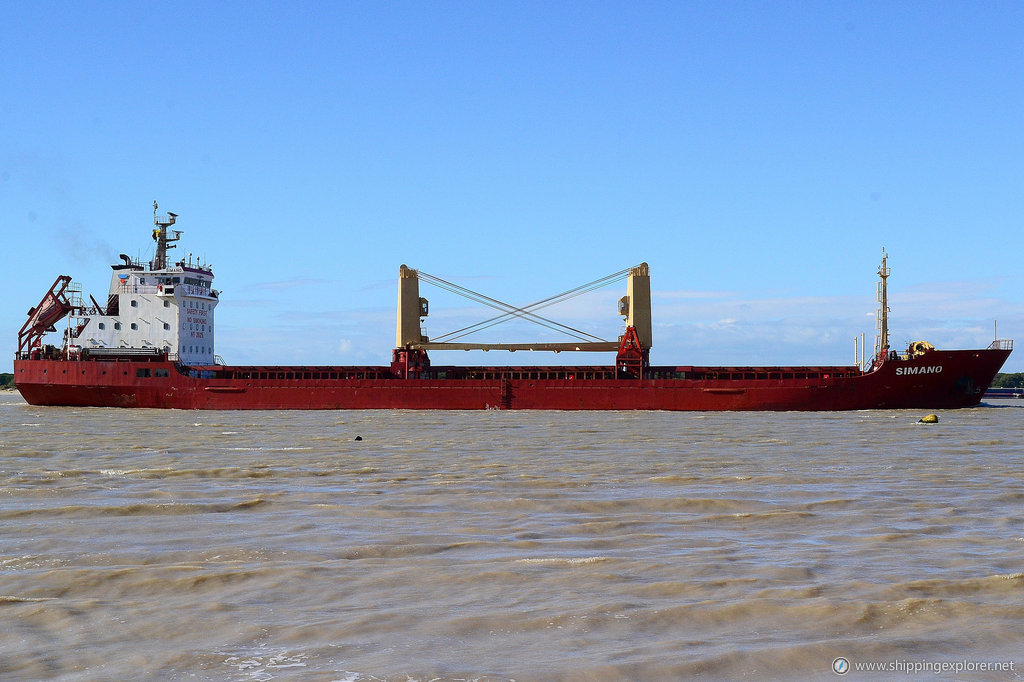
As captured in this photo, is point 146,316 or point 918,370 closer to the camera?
point 918,370

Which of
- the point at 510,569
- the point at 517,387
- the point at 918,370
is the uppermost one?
the point at 918,370

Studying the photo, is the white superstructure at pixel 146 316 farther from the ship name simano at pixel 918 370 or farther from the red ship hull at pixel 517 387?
the ship name simano at pixel 918 370

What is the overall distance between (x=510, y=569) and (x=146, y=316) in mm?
41298

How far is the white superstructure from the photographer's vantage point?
44.5 meters

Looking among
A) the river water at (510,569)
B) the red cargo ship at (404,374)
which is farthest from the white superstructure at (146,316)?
the river water at (510,569)

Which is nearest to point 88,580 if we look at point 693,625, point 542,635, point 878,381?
point 542,635

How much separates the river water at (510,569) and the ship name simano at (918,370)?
2120 cm

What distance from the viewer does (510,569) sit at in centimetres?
762

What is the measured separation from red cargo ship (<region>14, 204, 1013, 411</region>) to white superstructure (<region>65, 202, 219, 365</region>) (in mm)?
67

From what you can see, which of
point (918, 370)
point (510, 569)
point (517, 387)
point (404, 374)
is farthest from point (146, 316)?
point (510, 569)

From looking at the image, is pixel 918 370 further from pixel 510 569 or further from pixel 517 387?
pixel 510 569

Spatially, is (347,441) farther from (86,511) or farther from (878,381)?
(878,381)

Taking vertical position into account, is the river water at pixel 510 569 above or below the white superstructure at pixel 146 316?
below

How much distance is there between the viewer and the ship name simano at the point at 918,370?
121 feet
